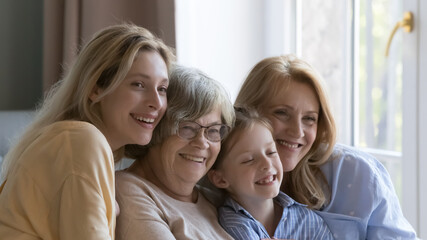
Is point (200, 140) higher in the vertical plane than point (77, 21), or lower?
lower

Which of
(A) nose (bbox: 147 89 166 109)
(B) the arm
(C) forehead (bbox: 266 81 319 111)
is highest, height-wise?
(A) nose (bbox: 147 89 166 109)

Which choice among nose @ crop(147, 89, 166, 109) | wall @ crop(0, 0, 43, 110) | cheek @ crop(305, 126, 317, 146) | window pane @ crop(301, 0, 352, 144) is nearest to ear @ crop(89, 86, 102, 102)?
nose @ crop(147, 89, 166, 109)

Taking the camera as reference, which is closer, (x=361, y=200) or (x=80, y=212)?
(x=80, y=212)

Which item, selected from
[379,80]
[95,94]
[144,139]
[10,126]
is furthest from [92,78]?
[379,80]

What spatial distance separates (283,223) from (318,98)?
1.22 feet

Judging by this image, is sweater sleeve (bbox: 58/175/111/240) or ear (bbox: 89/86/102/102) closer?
sweater sleeve (bbox: 58/175/111/240)

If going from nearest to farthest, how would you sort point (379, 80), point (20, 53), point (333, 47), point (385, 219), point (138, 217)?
point (138, 217), point (385, 219), point (379, 80), point (333, 47), point (20, 53)

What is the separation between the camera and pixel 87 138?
120cm

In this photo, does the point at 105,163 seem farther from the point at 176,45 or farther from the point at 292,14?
the point at 292,14

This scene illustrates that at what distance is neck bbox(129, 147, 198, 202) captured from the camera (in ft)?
4.88

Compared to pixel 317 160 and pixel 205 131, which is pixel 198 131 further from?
pixel 317 160

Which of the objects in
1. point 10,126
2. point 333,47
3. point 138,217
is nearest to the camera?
point 138,217

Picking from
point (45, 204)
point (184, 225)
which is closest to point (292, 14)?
point (184, 225)

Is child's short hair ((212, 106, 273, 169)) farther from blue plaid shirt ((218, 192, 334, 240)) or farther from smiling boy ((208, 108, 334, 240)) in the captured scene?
blue plaid shirt ((218, 192, 334, 240))
